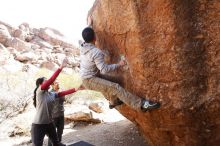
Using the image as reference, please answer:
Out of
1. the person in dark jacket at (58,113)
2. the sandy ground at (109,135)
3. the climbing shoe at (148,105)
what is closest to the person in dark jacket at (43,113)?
the person in dark jacket at (58,113)

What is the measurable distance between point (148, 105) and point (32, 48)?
1248 inches

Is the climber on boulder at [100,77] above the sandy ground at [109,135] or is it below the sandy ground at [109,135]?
above

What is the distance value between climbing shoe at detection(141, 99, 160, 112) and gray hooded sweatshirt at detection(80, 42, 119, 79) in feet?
2.90

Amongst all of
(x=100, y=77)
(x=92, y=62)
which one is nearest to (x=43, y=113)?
(x=100, y=77)

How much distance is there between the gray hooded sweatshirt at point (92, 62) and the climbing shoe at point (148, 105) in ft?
2.90

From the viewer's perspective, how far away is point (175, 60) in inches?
216

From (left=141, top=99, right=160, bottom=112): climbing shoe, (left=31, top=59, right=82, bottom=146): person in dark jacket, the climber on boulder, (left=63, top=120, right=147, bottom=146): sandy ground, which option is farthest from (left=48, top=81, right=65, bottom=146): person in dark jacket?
(left=141, top=99, right=160, bottom=112): climbing shoe

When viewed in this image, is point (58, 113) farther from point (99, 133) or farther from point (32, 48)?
point (32, 48)

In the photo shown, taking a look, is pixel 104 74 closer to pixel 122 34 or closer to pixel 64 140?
pixel 122 34

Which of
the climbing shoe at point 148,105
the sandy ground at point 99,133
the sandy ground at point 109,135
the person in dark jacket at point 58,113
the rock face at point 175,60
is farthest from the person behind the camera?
the sandy ground at point 99,133

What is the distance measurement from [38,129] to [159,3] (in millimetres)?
3671

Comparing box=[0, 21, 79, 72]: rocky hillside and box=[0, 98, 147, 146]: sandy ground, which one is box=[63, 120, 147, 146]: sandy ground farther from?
box=[0, 21, 79, 72]: rocky hillside

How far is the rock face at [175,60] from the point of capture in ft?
17.4

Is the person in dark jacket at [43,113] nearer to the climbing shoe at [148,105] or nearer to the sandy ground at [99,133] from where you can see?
the sandy ground at [99,133]
